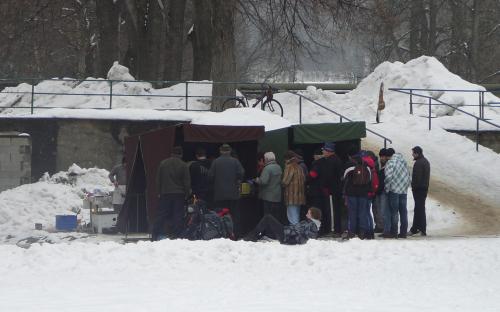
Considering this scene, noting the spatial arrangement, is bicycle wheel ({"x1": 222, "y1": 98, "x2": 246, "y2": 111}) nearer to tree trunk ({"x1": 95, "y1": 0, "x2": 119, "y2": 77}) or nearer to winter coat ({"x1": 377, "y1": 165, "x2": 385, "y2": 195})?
tree trunk ({"x1": 95, "y1": 0, "x2": 119, "y2": 77})

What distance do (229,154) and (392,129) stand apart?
10901 mm

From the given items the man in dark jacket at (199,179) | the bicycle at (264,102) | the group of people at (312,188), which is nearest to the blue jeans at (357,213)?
the group of people at (312,188)

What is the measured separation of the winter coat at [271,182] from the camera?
16.4 m

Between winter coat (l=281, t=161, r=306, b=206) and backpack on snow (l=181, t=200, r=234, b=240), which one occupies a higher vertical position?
winter coat (l=281, t=161, r=306, b=206)

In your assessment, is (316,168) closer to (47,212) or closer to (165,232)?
(165,232)

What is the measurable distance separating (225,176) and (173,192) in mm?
958

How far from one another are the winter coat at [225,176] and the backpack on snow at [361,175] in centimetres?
187

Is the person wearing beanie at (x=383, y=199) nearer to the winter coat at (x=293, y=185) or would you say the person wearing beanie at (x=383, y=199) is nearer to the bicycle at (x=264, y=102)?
the winter coat at (x=293, y=185)

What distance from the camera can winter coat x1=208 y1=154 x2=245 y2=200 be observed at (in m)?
16.2

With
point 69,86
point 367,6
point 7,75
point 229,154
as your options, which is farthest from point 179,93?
point 7,75

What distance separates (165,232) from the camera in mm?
15836

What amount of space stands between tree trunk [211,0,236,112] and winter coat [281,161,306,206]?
10.4 metres

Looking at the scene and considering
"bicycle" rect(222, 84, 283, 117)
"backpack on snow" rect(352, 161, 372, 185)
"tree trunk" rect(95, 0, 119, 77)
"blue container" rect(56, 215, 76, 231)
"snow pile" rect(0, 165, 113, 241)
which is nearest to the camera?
→ "backpack on snow" rect(352, 161, 372, 185)

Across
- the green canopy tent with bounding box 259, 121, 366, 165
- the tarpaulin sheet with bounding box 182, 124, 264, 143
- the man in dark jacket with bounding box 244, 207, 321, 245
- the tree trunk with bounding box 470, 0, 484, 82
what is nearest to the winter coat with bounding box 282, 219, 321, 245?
the man in dark jacket with bounding box 244, 207, 321, 245
